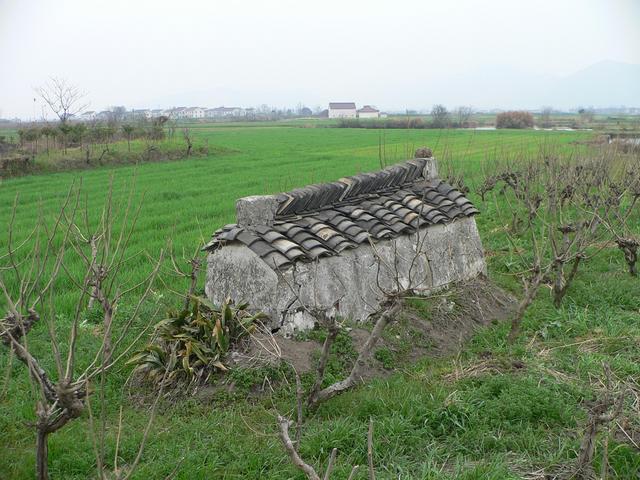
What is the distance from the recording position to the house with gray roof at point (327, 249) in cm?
601

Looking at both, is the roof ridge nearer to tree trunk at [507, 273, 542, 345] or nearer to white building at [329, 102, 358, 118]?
tree trunk at [507, 273, 542, 345]

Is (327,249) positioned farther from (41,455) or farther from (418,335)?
(41,455)

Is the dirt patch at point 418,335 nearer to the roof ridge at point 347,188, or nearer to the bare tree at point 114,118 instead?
the roof ridge at point 347,188

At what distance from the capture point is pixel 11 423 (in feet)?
16.9

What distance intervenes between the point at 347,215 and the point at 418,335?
1.68m

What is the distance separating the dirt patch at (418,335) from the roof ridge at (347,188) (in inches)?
61.2

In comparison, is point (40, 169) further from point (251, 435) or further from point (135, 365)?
point (251, 435)

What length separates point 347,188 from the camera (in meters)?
7.44

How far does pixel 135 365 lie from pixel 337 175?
19.1 metres

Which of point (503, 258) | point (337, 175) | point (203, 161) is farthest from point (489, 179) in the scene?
point (203, 161)

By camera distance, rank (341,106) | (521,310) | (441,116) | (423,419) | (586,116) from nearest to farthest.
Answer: (423,419) < (521,310) < (441,116) < (586,116) < (341,106)

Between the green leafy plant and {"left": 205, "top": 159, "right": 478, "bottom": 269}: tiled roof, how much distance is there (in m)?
0.68

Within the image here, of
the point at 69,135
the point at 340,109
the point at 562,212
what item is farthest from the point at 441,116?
the point at 340,109

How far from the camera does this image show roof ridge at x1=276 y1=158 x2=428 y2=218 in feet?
22.1
